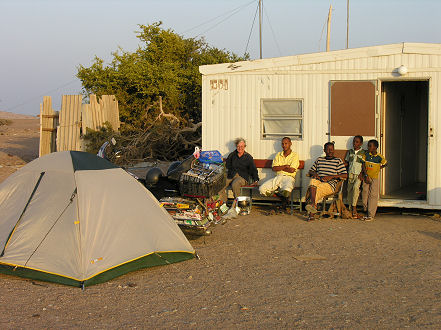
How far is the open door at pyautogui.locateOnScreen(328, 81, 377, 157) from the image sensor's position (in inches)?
390

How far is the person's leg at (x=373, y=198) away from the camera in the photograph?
31.1ft

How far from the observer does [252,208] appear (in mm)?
10695

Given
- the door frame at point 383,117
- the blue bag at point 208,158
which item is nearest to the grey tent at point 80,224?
the blue bag at point 208,158

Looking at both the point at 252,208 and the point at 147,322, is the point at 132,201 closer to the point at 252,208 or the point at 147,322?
the point at 147,322

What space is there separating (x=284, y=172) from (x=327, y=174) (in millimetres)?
782

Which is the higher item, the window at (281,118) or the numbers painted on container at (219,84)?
the numbers painted on container at (219,84)

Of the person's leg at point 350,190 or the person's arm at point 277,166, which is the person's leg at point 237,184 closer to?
the person's arm at point 277,166

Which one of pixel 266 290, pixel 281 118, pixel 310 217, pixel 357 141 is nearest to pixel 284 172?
pixel 310 217

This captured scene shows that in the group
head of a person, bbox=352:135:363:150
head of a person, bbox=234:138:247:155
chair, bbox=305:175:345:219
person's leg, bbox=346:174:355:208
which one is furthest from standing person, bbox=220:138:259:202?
head of a person, bbox=352:135:363:150

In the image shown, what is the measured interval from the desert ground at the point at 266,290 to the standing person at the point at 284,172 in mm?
1690

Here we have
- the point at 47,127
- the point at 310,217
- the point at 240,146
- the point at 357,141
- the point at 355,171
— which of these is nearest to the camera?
the point at 310,217

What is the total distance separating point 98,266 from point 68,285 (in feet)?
1.17

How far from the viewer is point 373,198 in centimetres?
954

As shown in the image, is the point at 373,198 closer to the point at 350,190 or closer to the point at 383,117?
the point at 350,190
